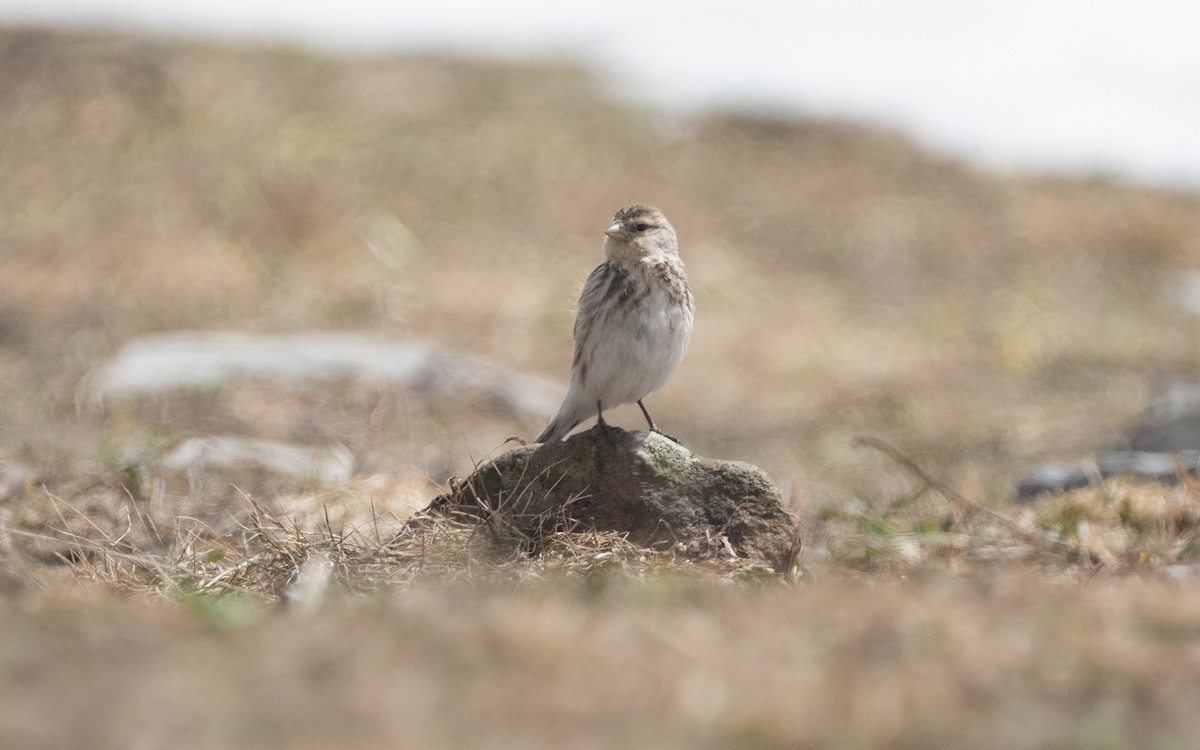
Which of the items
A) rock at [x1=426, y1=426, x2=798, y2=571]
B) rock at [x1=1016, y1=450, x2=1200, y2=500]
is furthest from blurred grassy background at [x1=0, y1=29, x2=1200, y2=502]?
rock at [x1=426, y1=426, x2=798, y2=571]

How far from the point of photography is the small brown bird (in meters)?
5.05

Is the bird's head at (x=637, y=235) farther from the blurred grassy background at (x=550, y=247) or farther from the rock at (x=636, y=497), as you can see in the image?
the blurred grassy background at (x=550, y=247)

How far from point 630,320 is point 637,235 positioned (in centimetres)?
43

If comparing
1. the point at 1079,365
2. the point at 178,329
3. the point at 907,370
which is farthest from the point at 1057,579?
the point at 178,329

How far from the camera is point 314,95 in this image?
16.0 meters

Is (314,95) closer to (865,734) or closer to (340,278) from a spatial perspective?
(340,278)

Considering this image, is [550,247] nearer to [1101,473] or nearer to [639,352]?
[1101,473]

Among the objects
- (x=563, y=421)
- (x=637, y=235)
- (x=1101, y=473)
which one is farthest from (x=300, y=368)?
(x=1101, y=473)

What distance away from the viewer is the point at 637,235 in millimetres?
5238

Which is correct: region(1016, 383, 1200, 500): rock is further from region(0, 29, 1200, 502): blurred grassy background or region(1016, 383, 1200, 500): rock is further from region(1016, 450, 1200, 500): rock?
region(0, 29, 1200, 502): blurred grassy background

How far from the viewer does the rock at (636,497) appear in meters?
4.54

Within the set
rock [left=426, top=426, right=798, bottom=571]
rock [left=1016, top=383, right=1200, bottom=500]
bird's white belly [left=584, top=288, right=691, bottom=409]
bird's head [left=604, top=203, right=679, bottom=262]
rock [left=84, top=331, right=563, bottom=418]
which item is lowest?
rock [left=84, top=331, right=563, bottom=418]

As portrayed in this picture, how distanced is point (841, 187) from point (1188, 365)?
5603mm

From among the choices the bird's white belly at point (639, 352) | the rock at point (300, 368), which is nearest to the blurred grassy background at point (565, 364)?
the rock at point (300, 368)
